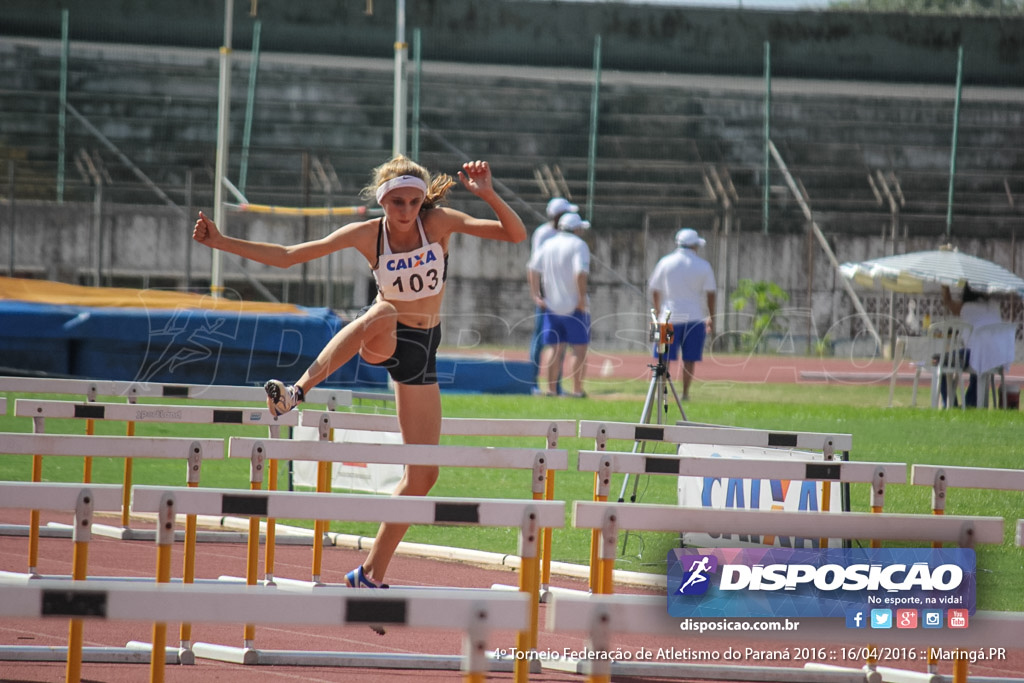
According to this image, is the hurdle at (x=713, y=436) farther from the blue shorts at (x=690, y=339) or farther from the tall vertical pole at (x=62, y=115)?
the tall vertical pole at (x=62, y=115)

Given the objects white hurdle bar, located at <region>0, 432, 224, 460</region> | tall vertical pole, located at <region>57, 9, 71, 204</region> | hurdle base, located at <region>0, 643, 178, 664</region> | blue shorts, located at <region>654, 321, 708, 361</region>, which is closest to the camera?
white hurdle bar, located at <region>0, 432, 224, 460</region>

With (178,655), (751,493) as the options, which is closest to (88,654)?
(178,655)

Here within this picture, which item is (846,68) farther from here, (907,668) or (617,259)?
(907,668)

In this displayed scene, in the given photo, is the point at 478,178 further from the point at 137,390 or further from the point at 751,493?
the point at 137,390

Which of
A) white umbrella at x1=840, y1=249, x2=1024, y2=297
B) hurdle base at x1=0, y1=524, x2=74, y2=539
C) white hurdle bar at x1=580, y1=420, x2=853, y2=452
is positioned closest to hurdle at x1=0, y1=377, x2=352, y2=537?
hurdle base at x1=0, y1=524, x2=74, y2=539

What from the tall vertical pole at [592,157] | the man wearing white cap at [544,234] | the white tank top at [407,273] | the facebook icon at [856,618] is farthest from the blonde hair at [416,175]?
the tall vertical pole at [592,157]

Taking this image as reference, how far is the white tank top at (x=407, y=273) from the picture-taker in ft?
18.1

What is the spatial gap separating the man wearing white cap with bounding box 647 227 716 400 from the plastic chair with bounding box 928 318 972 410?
108 inches

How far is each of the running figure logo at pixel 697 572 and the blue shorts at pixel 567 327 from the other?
11.3 m

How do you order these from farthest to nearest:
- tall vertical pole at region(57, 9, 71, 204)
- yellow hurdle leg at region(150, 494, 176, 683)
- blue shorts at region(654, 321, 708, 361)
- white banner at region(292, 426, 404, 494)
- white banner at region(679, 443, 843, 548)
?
tall vertical pole at region(57, 9, 71, 204) < blue shorts at region(654, 321, 708, 361) < white banner at region(292, 426, 404, 494) < white banner at region(679, 443, 843, 548) < yellow hurdle leg at region(150, 494, 176, 683)

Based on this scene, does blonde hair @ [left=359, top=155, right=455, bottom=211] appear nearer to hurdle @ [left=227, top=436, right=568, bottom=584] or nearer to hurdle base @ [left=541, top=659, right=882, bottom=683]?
hurdle @ [left=227, top=436, right=568, bottom=584]

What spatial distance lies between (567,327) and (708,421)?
10.1 feet

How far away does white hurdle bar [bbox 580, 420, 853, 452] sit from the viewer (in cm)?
614

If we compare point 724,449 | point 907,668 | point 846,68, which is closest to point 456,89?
point 846,68
